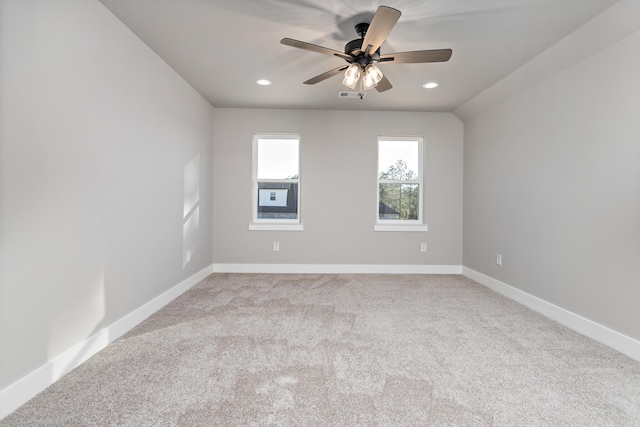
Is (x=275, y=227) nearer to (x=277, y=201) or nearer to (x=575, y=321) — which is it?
(x=277, y=201)

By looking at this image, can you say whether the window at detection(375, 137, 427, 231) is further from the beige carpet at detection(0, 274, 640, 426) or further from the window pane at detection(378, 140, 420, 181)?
the beige carpet at detection(0, 274, 640, 426)

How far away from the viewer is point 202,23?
2332 millimetres

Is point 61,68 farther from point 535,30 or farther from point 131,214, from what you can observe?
point 535,30

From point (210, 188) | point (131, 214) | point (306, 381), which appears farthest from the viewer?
point (210, 188)

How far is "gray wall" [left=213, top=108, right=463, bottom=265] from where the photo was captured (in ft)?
15.0

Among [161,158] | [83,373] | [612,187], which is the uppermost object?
[161,158]

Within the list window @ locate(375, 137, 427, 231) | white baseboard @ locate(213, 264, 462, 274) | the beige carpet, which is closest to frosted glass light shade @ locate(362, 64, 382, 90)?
the beige carpet

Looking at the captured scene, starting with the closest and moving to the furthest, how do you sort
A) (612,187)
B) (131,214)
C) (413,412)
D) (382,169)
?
(413,412) → (612,187) → (131,214) → (382,169)

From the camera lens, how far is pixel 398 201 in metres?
4.75

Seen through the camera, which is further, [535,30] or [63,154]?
[535,30]

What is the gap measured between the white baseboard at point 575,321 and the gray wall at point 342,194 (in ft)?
3.97

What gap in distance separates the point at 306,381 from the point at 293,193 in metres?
3.25

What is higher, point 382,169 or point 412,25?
point 412,25

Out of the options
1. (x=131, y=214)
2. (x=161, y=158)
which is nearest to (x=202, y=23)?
(x=161, y=158)
